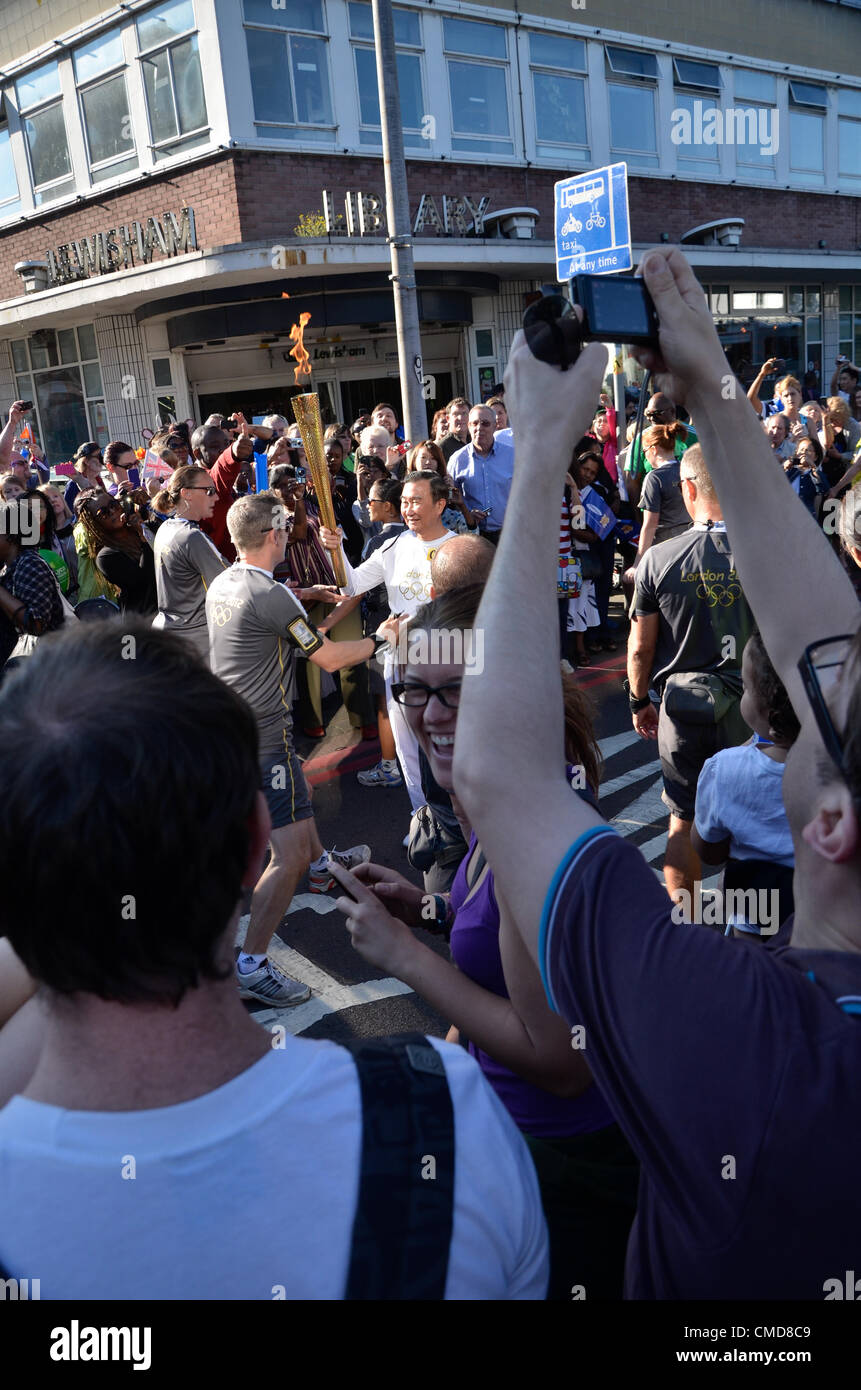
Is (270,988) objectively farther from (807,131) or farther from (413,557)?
(807,131)

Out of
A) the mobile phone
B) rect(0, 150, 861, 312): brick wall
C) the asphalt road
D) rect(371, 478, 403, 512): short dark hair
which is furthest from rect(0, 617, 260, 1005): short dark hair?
rect(0, 150, 861, 312): brick wall

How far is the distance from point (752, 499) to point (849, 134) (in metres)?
25.6

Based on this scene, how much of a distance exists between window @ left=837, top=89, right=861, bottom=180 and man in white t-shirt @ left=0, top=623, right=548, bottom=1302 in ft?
83.7

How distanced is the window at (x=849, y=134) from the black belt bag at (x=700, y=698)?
22814mm

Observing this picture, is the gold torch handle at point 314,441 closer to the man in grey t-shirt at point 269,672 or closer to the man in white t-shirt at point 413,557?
the man in white t-shirt at point 413,557

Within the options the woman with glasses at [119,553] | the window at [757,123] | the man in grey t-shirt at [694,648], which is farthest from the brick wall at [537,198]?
the man in grey t-shirt at [694,648]

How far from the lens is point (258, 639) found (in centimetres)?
401

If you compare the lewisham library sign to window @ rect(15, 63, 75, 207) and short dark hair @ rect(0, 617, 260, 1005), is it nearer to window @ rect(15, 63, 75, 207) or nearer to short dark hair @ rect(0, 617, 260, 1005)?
window @ rect(15, 63, 75, 207)

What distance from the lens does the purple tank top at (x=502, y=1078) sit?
1602mm

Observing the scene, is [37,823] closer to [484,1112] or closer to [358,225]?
[484,1112]

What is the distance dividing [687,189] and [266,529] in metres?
18.0

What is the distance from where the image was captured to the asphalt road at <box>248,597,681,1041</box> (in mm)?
3668

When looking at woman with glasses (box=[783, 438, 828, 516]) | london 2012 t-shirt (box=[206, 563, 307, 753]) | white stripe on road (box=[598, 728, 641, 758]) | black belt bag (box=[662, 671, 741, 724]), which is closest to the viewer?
black belt bag (box=[662, 671, 741, 724])

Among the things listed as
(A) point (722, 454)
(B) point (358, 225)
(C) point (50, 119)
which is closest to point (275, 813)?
(A) point (722, 454)
